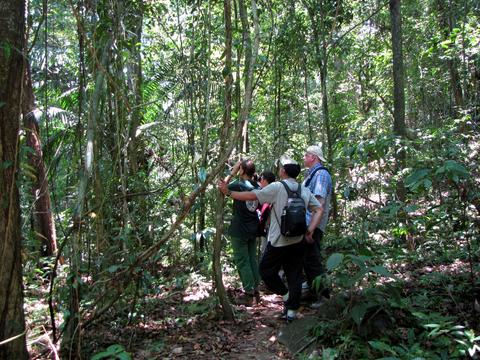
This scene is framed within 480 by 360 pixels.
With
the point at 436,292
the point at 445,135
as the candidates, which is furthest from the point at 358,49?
the point at 436,292

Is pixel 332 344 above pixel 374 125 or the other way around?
the other way around

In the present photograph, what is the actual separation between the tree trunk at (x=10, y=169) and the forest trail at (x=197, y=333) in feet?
2.99

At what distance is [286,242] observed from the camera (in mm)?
4766

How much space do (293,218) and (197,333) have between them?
64.8 inches

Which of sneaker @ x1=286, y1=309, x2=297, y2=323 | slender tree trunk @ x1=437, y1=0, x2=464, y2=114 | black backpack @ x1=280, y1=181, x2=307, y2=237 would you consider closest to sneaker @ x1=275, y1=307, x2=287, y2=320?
sneaker @ x1=286, y1=309, x2=297, y2=323

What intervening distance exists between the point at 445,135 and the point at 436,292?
1.85 metres

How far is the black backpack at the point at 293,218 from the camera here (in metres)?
4.58

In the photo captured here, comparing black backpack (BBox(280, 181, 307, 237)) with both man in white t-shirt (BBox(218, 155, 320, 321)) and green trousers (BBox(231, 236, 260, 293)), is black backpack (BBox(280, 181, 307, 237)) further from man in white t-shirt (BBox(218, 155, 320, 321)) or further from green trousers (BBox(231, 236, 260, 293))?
green trousers (BBox(231, 236, 260, 293))

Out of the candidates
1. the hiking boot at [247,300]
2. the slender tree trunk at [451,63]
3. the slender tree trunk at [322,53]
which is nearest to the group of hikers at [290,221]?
the hiking boot at [247,300]

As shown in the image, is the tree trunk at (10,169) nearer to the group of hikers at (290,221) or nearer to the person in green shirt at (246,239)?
the group of hikers at (290,221)

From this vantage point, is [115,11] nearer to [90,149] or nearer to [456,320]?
[90,149]

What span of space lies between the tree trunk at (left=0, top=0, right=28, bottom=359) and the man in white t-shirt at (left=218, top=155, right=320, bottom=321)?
2.25 meters

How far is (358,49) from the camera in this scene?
532 inches

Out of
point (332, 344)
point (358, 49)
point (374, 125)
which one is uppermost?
point (358, 49)
